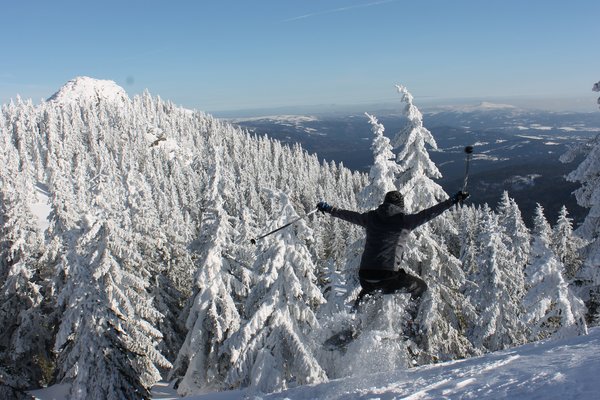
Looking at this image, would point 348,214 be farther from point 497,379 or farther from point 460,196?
point 497,379

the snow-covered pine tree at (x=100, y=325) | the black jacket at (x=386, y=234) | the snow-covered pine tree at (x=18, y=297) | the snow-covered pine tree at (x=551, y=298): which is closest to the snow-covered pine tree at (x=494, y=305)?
the snow-covered pine tree at (x=551, y=298)

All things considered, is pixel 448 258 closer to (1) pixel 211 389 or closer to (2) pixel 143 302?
(1) pixel 211 389

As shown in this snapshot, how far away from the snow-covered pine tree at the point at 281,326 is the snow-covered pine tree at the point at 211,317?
384cm

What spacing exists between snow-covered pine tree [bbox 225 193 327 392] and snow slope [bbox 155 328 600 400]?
6093mm

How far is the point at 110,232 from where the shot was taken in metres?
18.7

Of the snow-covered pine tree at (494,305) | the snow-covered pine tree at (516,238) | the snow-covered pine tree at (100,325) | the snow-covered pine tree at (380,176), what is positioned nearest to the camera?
the snow-covered pine tree at (380,176)

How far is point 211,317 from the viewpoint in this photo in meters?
20.1

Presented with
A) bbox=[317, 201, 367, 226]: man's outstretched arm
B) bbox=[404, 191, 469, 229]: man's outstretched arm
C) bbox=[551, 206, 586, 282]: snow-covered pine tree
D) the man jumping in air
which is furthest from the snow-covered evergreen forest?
bbox=[551, 206, 586, 282]: snow-covered pine tree

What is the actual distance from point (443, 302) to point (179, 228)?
26.4 m

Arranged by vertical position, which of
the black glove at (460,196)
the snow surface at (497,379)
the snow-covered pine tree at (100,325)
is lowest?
the snow-covered pine tree at (100,325)

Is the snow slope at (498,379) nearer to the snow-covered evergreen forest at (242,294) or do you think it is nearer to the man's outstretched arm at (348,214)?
the snow-covered evergreen forest at (242,294)

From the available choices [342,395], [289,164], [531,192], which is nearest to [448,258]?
[342,395]

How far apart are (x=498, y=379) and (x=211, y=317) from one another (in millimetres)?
14959

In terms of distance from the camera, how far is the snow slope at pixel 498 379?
657cm
